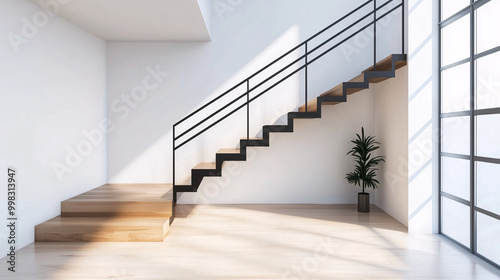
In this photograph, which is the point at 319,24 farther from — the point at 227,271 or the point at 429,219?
the point at 227,271

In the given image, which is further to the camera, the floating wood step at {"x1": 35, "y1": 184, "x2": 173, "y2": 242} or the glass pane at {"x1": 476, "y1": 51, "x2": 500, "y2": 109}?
the floating wood step at {"x1": 35, "y1": 184, "x2": 173, "y2": 242}

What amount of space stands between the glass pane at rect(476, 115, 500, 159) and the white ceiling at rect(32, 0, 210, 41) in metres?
3.55

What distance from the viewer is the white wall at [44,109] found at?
427cm

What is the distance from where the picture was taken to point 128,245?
4.56 metres

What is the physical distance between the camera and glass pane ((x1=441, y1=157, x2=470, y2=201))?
4355 mm

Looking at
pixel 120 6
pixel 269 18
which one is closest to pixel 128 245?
pixel 120 6

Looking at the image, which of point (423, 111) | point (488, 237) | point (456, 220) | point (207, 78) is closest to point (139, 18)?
point (207, 78)

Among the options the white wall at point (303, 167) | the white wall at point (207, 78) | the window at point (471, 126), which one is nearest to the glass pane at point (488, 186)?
the window at point (471, 126)

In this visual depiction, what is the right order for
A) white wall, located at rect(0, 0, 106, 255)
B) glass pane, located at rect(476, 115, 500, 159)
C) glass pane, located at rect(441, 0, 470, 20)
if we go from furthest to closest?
glass pane, located at rect(441, 0, 470, 20) → white wall, located at rect(0, 0, 106, 255) → glass pane, located at rect(476, 115, 500, 159)

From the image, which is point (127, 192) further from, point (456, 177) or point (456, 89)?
point (456, 89)

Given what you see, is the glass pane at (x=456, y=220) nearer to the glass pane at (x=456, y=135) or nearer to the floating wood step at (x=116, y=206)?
the glass pane at (x=456, y=135)

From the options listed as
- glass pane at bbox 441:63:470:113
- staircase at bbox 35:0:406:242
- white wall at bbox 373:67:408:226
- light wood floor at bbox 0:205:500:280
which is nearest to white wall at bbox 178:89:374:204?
white wall at bbox 373:67:408:226

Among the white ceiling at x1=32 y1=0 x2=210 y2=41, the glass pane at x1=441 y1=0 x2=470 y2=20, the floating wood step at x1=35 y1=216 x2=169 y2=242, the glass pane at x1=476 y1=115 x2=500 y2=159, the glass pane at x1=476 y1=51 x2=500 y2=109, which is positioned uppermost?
the white ceiling at x1=32 y1=0 x2=210 y2=41

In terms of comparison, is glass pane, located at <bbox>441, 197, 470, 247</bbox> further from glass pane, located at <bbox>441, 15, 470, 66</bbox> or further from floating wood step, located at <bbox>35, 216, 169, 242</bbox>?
floating wood step, located at <bbox>35, 216, 169, 242</bbox>
